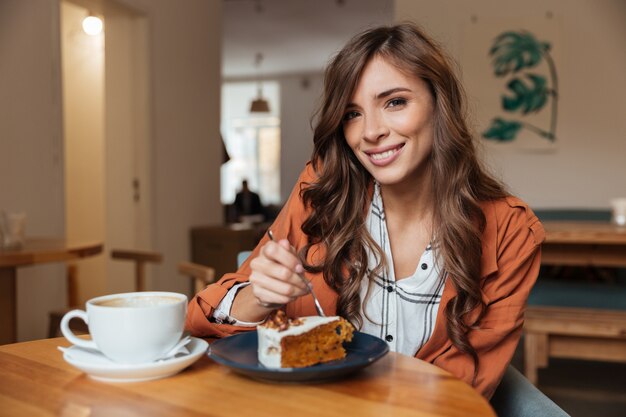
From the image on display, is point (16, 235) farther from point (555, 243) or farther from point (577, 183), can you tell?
point (577, 183)

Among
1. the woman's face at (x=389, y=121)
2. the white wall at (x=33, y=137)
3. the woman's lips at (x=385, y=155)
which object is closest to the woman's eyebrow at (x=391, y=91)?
the woman's face at (x=389, y=121)

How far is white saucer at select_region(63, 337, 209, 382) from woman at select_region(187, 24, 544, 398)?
29 centimetres

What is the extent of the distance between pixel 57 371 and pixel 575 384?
3008mm

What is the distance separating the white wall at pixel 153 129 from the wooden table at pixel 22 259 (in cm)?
79

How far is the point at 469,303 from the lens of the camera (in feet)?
3.83

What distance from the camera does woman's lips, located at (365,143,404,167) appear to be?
1255 millimetres

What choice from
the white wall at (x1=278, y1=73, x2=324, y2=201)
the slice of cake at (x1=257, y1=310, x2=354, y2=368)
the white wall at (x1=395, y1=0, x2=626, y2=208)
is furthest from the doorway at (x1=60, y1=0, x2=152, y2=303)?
the white wall at (x1=278, y1=73, x2=324, y2=201)

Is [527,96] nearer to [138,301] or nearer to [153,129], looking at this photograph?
[153,129]

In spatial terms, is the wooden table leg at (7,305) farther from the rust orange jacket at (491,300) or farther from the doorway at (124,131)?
the doorway at (124,131)

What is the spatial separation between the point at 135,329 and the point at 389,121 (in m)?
0.67

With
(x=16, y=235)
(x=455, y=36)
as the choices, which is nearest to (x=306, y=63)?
(x=455, y=36)

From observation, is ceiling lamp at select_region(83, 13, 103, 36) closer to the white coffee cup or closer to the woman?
the woman

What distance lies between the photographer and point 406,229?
1.39m

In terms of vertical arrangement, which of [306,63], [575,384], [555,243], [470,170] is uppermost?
[306,63]
